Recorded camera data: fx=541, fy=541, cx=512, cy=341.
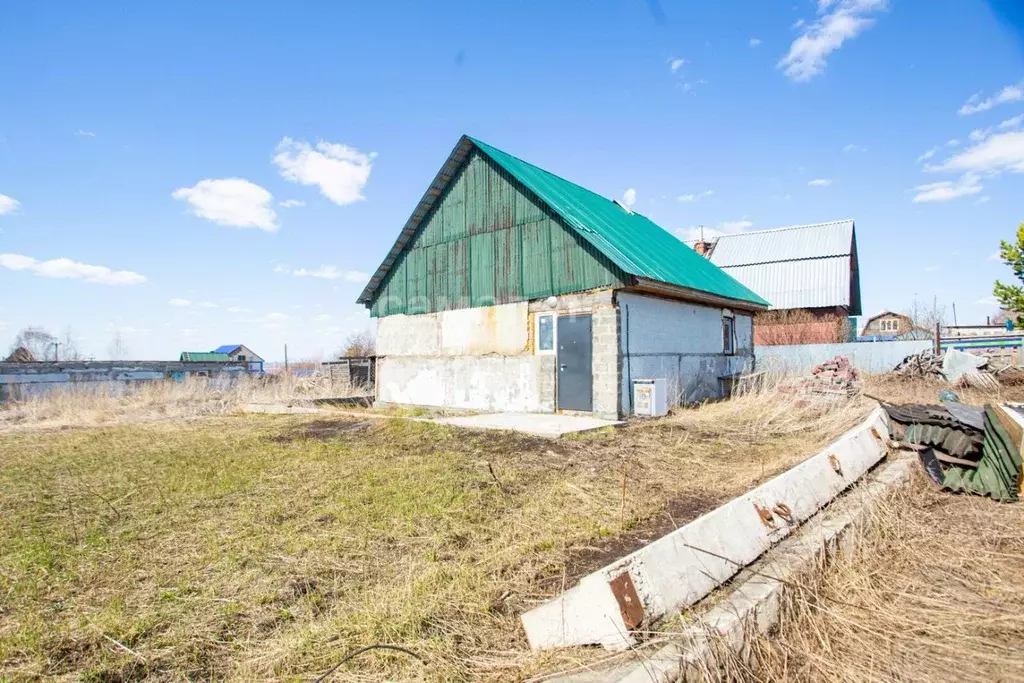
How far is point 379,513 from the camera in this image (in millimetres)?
5156

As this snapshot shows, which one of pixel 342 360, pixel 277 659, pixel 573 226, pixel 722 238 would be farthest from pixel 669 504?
pixel 722 238

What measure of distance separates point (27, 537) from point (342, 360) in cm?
2011

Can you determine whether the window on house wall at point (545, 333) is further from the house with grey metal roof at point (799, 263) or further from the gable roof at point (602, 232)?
the house with grey metal roof at point (799, 263)

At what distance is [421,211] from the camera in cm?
1523

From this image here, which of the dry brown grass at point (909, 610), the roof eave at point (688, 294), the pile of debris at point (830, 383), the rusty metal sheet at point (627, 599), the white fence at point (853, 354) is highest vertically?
the roof eave at point (688, 294)

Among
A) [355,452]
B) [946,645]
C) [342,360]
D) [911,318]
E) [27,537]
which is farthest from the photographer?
[911,318]

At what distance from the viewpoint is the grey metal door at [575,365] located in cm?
1167

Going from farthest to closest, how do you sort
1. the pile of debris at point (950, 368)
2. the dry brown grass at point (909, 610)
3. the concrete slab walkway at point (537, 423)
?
the pile of debris at point (950, 368), the concrete slab walkway at point (537, 423), the dry brown grass at point (909, 610)

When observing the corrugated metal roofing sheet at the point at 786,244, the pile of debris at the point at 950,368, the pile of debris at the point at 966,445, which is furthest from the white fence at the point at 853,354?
the pile of debris at the point at 966,445

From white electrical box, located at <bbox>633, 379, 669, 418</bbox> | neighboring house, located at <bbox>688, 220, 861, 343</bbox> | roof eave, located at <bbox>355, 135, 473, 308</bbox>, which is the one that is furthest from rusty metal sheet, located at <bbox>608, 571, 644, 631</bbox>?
neighboring house, located at <bbox>688, 220, 861, 343</bbox>

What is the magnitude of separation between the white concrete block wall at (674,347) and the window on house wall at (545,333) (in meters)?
1.71

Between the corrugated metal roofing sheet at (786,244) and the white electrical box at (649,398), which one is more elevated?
the corrugated metal roofing sheet at (786,244)

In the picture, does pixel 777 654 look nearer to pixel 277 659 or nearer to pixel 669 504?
pixel 277 659

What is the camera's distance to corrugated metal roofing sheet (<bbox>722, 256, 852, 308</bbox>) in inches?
1110
